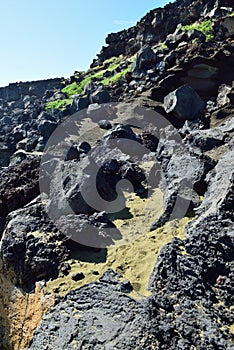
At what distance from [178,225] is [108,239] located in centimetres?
137

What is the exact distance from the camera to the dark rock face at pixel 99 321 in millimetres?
4297

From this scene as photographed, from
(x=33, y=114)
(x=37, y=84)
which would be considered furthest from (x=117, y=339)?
(x=37, y=84)

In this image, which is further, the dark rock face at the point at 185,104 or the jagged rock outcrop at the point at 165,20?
the jagged rock outcrop at the point at 165,20

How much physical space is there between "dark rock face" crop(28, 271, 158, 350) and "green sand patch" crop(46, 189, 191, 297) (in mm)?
336

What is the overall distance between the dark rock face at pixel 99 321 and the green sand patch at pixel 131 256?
336mm

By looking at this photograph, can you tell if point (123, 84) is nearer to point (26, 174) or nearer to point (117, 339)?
point (26, 174)

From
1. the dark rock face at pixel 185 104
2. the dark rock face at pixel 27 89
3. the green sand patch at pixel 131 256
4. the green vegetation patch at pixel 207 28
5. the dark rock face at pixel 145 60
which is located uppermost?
the dark rock face at pixel 27 89

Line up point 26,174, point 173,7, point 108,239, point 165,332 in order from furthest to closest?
point 173,7 < point 26,174 < point 108,239 < point 165,332

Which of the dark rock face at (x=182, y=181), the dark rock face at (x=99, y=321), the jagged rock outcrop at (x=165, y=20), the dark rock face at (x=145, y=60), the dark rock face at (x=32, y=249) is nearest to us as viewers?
the dark rock face at (x=99, y=321)

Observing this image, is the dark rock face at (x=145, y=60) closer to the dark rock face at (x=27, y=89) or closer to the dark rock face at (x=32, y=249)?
the dark rock face at (x=32, y=249)

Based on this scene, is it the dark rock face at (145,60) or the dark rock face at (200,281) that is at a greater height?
the dark rock face at (145,60)

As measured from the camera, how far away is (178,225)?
21.0 feet

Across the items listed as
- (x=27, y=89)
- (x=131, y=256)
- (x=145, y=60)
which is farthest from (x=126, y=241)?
(x=27, y=89)

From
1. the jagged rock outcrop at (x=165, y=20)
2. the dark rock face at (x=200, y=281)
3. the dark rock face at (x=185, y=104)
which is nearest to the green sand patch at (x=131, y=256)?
the dark rock face at (x=200, y=281)
